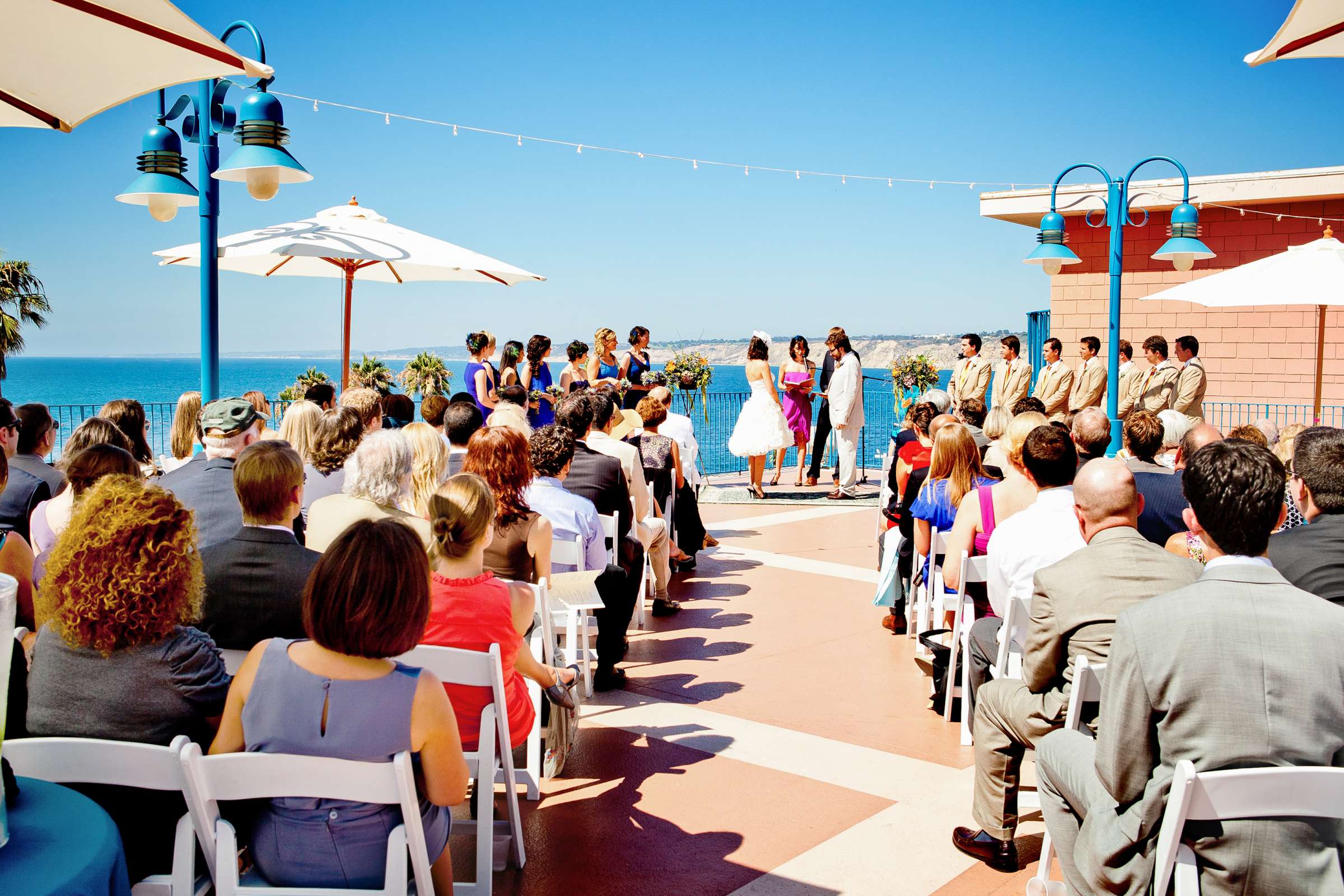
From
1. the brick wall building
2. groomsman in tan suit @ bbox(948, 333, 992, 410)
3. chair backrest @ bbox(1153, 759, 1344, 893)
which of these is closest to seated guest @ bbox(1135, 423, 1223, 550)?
chair backrest @ bbox(1153, 759, 1344, 893)

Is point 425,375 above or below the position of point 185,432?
above

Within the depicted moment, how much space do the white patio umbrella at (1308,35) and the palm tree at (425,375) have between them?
9265 mm

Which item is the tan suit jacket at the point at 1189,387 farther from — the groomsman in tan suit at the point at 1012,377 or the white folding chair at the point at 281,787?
the white folding chair at the point at 281,787

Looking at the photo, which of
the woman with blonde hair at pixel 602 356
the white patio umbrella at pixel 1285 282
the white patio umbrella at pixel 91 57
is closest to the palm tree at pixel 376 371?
the woman with blonde hair at pixel 602 356

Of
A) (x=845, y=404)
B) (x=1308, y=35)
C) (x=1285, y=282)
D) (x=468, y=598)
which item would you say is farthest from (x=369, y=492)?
(x=845, y=404)

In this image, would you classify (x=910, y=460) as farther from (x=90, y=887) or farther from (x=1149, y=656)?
(x=90, y=887)

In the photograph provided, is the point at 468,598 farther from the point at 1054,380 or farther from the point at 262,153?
the point at 1054,380

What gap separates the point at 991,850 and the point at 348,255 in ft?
18.7

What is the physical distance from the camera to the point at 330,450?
479 cm

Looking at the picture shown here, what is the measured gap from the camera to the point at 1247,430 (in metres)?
5.11

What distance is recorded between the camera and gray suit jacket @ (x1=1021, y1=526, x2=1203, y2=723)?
290 centimetres

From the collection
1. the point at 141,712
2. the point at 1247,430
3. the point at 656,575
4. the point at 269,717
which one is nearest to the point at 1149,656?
the point at 269,717

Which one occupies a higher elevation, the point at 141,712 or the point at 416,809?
the point at 141,712

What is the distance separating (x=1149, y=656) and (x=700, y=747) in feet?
8.03
